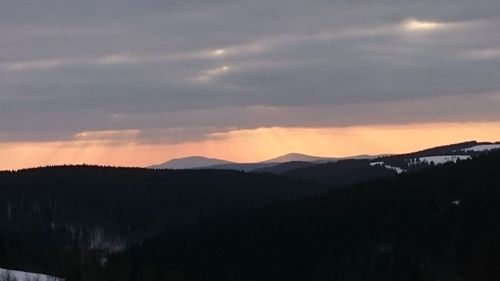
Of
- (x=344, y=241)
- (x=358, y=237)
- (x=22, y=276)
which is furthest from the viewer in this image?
(x=344, y=241)

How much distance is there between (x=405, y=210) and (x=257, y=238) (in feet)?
75.4

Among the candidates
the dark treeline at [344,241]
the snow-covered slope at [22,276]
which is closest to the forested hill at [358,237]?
the dark treeline at [344,241]

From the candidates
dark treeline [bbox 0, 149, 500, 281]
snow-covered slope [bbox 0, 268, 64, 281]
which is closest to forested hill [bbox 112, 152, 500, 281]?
dark treeline [bbox 0, 149, 500, 281]

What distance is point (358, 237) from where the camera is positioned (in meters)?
126

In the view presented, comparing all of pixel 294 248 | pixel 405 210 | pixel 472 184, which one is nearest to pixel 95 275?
pixel 294 248

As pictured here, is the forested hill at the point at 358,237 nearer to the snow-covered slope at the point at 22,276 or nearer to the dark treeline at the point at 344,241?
the dark treeline at the point at 344,241

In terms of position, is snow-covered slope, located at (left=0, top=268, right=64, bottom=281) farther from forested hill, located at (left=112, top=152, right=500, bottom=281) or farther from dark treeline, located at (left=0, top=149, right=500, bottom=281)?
forested hill, located at (left=112, top=152, right=500, bottom=281)

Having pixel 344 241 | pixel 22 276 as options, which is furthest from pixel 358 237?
pixel 22 276

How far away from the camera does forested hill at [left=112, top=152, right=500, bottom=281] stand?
116125 mm

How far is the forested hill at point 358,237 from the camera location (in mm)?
116125

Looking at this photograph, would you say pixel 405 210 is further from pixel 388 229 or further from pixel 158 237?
pixel 158 237

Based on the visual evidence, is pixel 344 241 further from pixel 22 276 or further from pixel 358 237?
pixel 22 276

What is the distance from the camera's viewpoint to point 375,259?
394 feet

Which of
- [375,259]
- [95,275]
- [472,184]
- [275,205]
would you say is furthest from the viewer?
[275,205]
